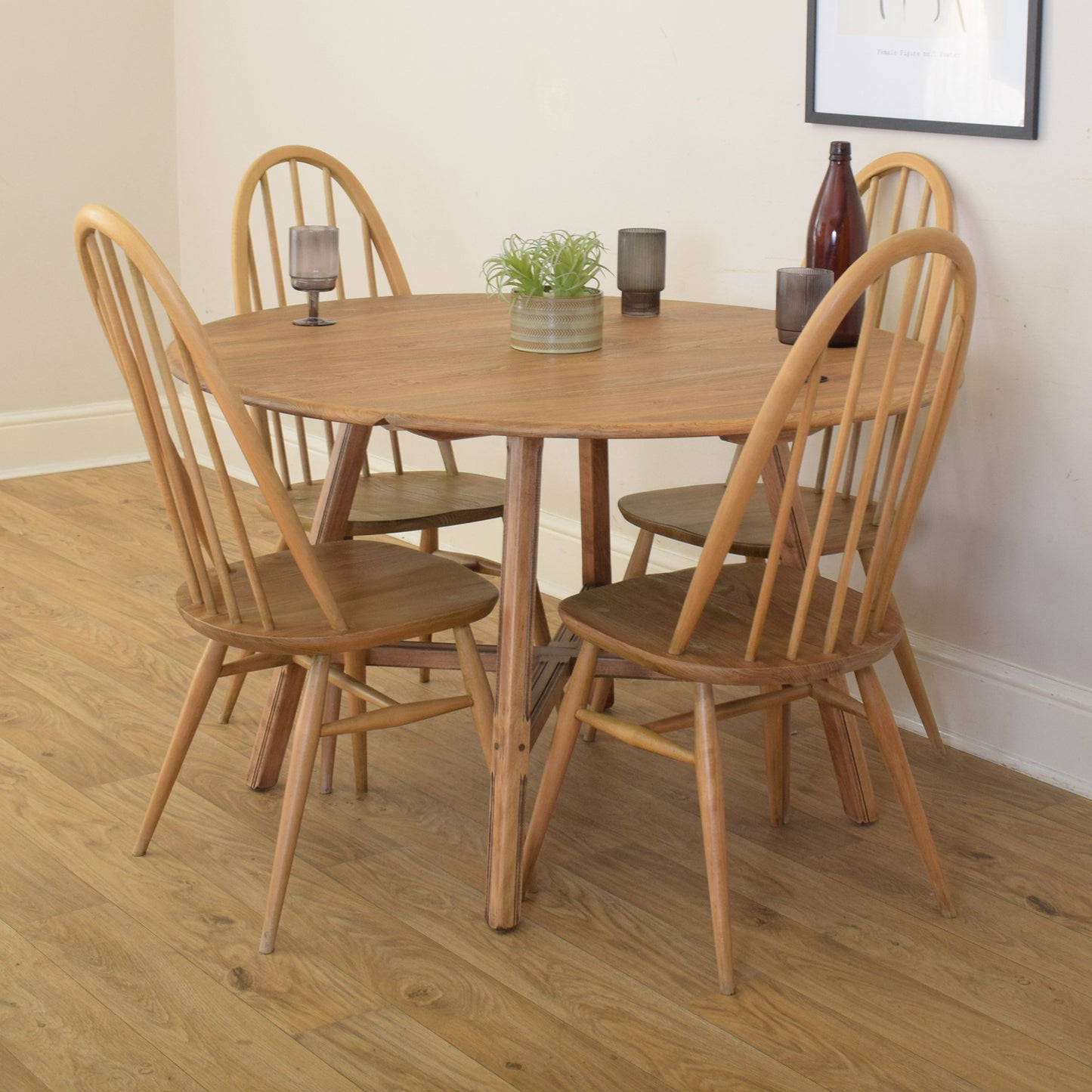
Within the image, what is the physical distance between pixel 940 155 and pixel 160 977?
179 cm

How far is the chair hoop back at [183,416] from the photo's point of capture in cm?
171

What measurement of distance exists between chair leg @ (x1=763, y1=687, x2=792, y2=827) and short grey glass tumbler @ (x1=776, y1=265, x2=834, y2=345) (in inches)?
23.1

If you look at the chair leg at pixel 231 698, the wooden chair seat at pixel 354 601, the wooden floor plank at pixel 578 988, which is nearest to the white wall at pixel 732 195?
the wooden chair seat at pixel 354 601

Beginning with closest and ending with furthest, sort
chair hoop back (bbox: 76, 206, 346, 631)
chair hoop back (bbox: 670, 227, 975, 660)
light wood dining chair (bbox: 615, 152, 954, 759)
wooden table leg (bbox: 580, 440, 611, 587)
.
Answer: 1. chair hoop back (bbox: 670, 227, 975, 660)
2. chair hoop back (bbox: 76, 206, 346, 631)
3. light wood dining chair (bbox: 615, 152, 954, 759)
4. wooden table leg (bbox: 580, 440, 611, 587)

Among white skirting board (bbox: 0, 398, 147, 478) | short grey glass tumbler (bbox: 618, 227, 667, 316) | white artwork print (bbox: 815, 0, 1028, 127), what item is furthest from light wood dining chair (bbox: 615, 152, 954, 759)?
white skirting board (bbox: 0, 398, 147, 478)

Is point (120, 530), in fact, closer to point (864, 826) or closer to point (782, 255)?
point (782, 255)

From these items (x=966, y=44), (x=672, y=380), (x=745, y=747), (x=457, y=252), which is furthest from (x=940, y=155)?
(x=457, y=252)

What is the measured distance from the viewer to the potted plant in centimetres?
205

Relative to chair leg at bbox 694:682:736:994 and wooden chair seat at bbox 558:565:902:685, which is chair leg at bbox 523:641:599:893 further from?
chair leg at bbox 694:682:736:994

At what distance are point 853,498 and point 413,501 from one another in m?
0.77

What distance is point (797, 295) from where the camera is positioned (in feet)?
6.88

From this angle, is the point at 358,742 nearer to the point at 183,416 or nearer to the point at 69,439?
the point at 183,416

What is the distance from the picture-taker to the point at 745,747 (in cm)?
254

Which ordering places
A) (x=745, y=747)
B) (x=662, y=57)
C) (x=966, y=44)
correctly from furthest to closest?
(x=662, y=57)
(x=745, y=747)
(x=966, y=44)
